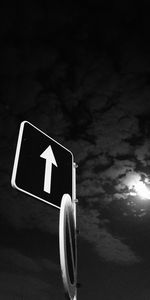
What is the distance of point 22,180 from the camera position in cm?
186

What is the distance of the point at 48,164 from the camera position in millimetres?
2250

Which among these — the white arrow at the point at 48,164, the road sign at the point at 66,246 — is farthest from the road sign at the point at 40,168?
the road sign at the point at 66,246

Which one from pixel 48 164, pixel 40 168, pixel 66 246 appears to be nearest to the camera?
pixel 66 246

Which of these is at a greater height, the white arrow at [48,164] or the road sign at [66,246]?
the white arrow at [48,164]

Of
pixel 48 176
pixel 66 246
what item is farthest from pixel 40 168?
pixel 66 246

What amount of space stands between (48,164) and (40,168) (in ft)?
0.48

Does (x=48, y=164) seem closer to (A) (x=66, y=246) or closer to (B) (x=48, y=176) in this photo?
(B) (x=48, y=176)

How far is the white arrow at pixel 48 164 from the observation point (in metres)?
2.12

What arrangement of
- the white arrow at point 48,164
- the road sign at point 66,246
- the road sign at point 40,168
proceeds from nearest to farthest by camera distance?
1. the road sign at point 66,246
2. the road sign at point 40,168
3. the white arrow at point 48,164

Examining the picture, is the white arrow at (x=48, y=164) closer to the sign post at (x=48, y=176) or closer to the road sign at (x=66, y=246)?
the sign post at (x=48, y=176)

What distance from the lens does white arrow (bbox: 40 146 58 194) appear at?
2.12 meters

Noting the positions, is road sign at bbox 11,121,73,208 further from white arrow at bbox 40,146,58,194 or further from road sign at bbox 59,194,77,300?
road sign at bbox 59,194,77,300

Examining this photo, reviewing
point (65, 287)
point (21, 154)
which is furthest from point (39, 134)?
point (65, 287)

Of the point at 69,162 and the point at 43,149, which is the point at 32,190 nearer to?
the point at 43,149
